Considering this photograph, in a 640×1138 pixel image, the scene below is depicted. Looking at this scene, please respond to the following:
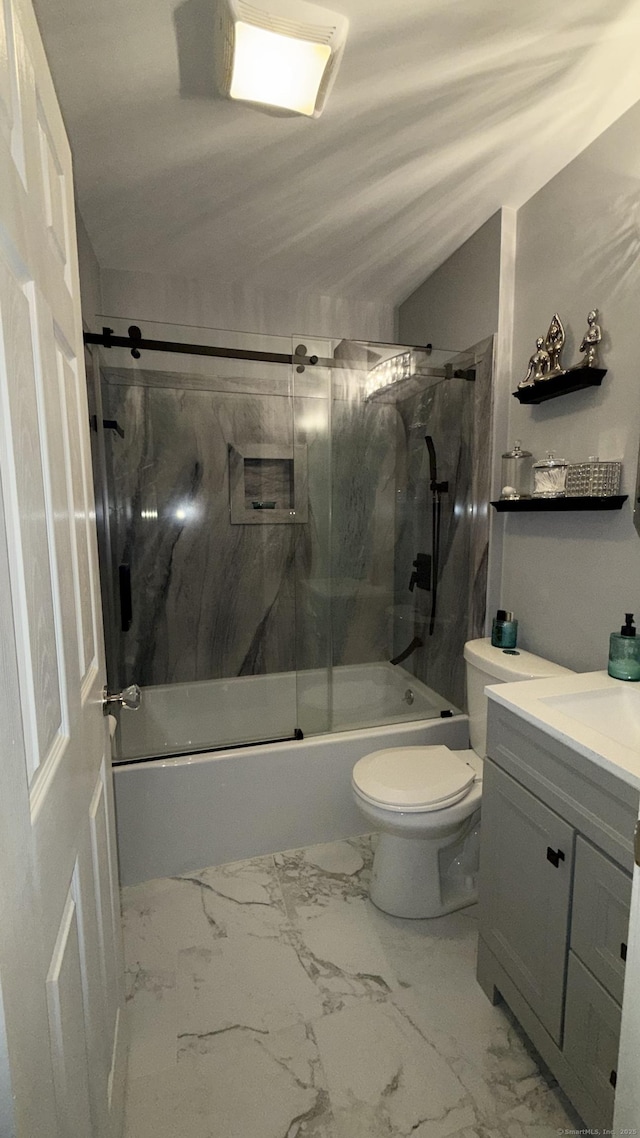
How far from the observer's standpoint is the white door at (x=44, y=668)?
478 millimetres

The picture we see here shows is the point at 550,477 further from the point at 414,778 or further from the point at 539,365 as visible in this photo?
the point at 414,778

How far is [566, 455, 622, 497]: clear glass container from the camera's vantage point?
1547 mm

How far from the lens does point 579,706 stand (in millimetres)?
1360

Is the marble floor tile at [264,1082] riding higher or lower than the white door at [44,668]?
lower

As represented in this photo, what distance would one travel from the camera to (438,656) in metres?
2.53

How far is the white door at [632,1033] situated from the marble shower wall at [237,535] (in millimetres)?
1936

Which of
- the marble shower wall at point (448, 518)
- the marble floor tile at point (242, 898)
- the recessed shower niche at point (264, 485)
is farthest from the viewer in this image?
the recessed shower niche at point (264, 485)

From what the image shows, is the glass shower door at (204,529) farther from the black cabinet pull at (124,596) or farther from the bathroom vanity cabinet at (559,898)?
the bathroom vanity cabinet at (559,898)

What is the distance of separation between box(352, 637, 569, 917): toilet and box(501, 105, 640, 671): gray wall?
0.21 meters

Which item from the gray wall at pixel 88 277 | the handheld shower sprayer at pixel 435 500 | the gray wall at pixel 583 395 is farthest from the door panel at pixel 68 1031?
the gray wall at pixel 88 277

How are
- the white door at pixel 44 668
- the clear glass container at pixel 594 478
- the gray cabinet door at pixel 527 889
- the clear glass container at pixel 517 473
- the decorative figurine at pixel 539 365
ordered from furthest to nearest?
the clear glass container at pixel 517 473 → the decorative figurine at pixel 539 365 → the clear glass container at pixel 594 478 → the gray cabinet door at pixel 527 889 → the white door at pixel 44 668

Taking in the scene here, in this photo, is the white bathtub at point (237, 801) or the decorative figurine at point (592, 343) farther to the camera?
the white bathtub at point (237, 801)

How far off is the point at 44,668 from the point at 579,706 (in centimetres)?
131

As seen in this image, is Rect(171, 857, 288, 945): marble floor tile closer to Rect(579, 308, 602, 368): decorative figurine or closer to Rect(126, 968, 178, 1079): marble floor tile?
Rect(126, 968, 178, 1079): marble floor tile
